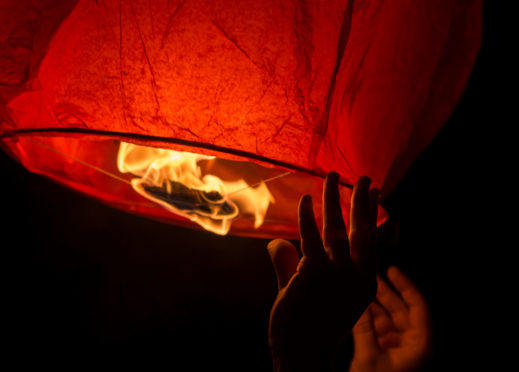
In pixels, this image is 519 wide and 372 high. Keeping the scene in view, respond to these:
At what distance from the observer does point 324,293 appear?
0.63m

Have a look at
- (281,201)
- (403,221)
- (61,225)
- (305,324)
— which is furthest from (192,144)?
(61,225)

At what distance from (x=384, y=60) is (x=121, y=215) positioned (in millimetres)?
1851

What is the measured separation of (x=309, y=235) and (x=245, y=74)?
1.08 feet

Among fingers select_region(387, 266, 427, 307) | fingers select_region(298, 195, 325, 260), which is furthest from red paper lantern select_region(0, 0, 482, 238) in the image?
fingers select_region(387, 266, 427, 307)

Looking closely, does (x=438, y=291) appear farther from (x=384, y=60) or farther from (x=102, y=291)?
(x=102, y=291)

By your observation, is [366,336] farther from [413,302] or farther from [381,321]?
[413,302]

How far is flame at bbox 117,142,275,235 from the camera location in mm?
806

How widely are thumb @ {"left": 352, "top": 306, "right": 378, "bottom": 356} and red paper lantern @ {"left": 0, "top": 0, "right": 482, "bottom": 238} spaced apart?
2.48ft

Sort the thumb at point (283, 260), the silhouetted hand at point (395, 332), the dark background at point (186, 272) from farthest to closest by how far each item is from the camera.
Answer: the dark background at point (186, 272) < the silhouetted hand at point (395, 332) < the thumb at point (283, 260)

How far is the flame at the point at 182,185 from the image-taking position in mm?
806

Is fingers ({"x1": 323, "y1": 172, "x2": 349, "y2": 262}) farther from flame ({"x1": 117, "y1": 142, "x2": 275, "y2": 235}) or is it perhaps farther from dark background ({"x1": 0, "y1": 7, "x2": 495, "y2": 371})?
dark background ({"x1": 0, "y1": 7, "x2": 495, "y2": 371})

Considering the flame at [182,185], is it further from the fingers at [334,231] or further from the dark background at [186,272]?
the dark background at [186,272]

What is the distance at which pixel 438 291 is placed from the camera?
1.83 meters

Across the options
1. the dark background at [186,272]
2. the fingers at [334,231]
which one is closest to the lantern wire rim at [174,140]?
the fingers at [334,231]
